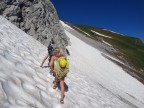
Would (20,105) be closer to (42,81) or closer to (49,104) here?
(49,104)

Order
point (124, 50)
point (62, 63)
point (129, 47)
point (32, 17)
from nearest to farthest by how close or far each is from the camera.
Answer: point (62, 63) < point (32, 17) < point (124, 50) < point (129, 47)

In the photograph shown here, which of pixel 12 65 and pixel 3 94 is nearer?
pixel 3 94

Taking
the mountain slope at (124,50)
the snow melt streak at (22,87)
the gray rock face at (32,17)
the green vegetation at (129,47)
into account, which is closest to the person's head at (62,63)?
the snow melt streak at (22,87)

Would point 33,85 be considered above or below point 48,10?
below

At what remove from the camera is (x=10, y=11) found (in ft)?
74.0

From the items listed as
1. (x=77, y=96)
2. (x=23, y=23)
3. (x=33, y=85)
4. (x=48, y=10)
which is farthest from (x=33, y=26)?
(x=33, y=85)

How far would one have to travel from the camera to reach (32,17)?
25016 millimetres

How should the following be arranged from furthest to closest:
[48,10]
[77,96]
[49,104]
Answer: [48,10] < [77,96] < [49,104]

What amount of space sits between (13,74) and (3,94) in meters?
1.80

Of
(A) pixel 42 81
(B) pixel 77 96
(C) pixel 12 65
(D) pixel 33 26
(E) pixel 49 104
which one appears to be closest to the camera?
(E) pixel 49 104

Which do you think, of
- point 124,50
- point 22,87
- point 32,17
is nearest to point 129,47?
point 124,50

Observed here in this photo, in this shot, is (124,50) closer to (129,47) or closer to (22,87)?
(129,47)

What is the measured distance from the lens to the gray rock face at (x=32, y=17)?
22.5 metres

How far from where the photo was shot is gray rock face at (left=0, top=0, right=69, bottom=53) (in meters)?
22.5
